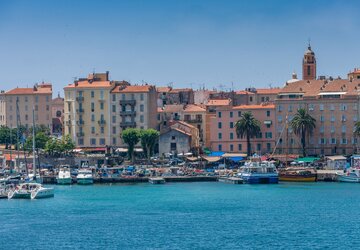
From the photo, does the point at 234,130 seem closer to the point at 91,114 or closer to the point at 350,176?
the point at 91,114

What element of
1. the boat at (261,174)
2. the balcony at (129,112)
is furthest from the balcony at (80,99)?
the boat at (261,174)

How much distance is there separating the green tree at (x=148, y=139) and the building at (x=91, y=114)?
824cm

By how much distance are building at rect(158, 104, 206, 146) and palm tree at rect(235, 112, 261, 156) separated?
13.9 m

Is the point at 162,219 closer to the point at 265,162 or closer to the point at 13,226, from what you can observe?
the point at 13,226

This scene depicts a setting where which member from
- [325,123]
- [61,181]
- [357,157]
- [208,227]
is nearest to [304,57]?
[325,123]

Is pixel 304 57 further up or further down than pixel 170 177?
further up

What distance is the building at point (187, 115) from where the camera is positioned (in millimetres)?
155000

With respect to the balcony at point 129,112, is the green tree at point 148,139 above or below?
below

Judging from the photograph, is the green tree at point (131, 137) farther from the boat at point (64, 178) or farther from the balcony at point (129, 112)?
the boat at point (64, 178)

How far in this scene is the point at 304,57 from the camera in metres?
161

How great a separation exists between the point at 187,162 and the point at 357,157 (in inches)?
898

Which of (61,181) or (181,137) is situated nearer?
(61,181)

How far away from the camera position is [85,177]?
12688 cm

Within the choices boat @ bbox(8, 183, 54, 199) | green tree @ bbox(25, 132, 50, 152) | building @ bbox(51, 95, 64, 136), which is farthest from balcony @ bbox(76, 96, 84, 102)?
boat @ bbox(8, 183, 54, 199)
